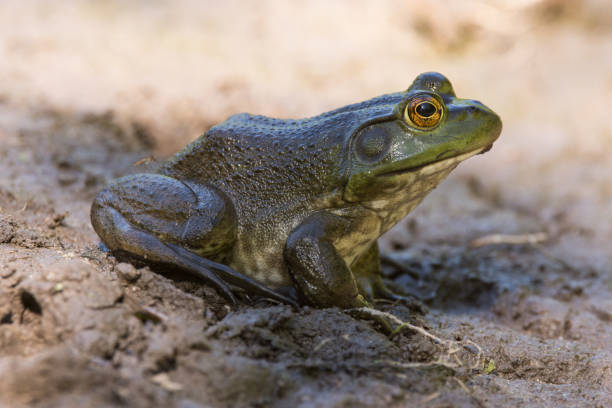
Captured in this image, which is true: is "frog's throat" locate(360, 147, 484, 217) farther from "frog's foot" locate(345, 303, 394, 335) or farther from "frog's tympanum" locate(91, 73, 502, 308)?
"frog's foot" locate(345, 303, 394, 335)

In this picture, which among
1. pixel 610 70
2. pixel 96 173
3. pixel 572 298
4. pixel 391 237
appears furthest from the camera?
pixel 610 70

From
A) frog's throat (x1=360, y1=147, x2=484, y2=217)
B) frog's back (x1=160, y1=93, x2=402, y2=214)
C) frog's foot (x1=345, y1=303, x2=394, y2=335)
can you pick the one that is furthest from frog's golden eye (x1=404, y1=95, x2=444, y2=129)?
frog's foot (x1=345, y1=303, x2=394, y2=335)

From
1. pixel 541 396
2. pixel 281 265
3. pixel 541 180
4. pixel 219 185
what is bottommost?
pixel 541 396

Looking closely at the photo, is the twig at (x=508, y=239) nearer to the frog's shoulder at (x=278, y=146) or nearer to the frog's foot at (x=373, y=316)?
the frog's shoulder at (x=278, y=146)

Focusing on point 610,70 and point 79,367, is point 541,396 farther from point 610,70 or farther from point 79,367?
point 610,70

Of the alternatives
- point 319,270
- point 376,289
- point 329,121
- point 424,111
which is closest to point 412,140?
point 424,111

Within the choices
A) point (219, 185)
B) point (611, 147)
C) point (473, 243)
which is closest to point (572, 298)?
point (473, 243)
